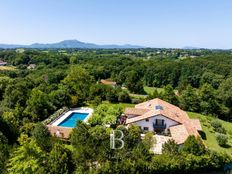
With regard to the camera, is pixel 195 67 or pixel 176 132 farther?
pixel 195 67

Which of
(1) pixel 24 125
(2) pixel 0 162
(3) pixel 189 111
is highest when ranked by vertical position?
(2) pixel 0 162

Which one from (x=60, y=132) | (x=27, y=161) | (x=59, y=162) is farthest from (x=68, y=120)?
(x=27, y=161)

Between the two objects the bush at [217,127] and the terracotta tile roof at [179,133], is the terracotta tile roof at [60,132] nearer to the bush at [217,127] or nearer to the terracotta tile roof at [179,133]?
the terracotta tile roof at [179,133]

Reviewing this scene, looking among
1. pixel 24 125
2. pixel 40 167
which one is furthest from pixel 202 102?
pixel 40 167

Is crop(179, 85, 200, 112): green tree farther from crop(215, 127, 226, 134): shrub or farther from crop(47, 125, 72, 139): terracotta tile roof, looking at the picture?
crop(47, 125, 72, 139): terracotta tile roof

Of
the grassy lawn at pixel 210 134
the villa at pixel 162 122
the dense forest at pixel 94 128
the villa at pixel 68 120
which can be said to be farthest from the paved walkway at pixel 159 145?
the villa at pixel 68 120

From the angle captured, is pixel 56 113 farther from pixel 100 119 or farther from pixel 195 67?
pixel 195 67
